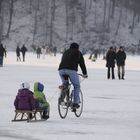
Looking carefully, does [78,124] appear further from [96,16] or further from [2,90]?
[96,16]

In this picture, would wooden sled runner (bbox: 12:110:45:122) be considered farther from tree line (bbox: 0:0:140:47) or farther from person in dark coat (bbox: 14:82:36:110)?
tree line (bbox: 0:0:140:47)

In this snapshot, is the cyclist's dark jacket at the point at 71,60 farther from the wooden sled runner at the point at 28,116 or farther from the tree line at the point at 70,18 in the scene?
the tree line at the point at 70,18

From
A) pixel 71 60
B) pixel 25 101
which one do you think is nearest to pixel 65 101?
pixel 71 60

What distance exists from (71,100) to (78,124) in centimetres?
143

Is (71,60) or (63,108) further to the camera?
(71,60)

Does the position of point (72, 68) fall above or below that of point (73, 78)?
above

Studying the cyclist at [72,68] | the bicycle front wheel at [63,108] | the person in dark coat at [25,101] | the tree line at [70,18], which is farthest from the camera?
the tree line at [70,18]

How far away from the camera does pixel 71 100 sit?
635 inches

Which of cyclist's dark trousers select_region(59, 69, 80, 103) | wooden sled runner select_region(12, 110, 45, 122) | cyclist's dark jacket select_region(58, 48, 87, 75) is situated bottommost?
wooden sled runner select_region(12, 110, 45, 122)

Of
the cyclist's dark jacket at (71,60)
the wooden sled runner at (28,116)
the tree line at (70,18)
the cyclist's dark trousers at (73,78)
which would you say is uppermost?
the tree line at (70,18)

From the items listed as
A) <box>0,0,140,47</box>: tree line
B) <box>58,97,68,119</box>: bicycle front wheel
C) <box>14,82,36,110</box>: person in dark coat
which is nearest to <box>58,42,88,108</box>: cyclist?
<box>58,97,68,119</box>: bicycle front wheel

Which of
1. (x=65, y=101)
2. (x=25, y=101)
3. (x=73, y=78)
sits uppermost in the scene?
(x=73, y=78)

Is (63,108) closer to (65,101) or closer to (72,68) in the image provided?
(65,101)

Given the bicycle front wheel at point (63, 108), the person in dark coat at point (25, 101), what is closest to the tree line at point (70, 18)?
the bicycle front wheel at point (63, 108)
